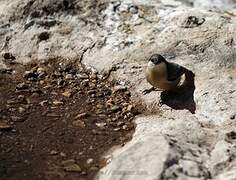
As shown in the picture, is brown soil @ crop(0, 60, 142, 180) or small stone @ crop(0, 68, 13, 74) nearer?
brown soil @ crop(0, 60, 142, 180)

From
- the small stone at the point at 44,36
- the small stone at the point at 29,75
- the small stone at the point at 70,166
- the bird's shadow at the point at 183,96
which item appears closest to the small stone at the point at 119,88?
the bird's shadow at the point at 183,96

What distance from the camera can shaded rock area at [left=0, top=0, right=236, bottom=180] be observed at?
525 centimetres

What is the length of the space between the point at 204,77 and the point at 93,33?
64.0 inches

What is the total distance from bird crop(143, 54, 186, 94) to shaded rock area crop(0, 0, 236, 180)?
16 cm

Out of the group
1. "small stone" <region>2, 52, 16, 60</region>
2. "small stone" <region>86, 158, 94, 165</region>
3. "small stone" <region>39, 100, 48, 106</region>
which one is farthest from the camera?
"small stone" <region>2, 52, 16, 60</region>

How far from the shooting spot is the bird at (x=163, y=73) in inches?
259

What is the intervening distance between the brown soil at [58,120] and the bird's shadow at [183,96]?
0.38 meters

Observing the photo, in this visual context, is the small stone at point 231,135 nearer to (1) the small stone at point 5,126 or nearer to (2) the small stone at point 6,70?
(1) the small stone at point 5,126

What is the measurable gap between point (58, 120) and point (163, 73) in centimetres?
119

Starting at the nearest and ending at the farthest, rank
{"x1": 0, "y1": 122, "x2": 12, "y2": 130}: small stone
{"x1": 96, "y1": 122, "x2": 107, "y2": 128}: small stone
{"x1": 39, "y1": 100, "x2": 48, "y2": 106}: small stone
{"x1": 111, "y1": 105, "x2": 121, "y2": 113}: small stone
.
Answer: {"x1": 0, "y1": 122, "x2": 12, "y2": 130}: small stone, {"x1": 96, "y1": 122, "x2": 107, "y2": 128}: small stone, {"x1": 111, "y1": 105, "x2": 121, "y2": 113}: small stone, {"x1": 39, "y1": 100, "x2": 48, "y2": 106}: small stone

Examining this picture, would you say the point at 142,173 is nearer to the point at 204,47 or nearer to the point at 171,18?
the point at 204,47

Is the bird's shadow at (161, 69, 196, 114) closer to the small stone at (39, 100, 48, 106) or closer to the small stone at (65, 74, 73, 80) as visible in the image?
the small stone at (65, 74, 73, 80)

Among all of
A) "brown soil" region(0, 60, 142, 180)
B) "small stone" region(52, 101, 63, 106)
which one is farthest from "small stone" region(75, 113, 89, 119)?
"small stone" region(52, 101, 63, 106)

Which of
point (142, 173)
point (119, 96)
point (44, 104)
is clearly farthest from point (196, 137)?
point (44, 104)
